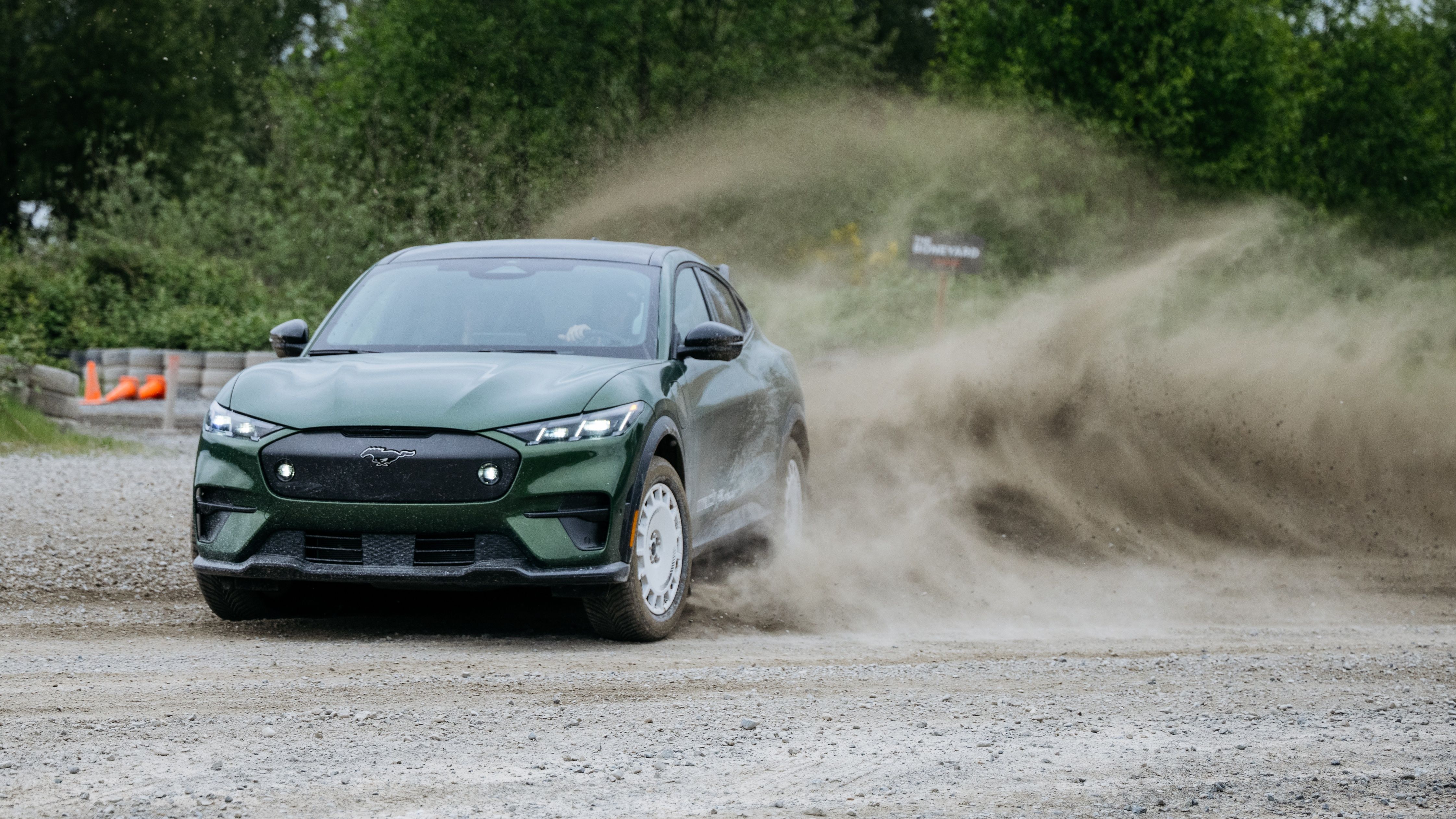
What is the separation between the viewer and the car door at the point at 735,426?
761 cm

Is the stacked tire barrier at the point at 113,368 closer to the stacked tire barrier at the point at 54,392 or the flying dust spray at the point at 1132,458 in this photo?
the stacked tire barrier at the point at 54,392

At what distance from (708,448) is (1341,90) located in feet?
172

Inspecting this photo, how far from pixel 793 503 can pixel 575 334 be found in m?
2.42

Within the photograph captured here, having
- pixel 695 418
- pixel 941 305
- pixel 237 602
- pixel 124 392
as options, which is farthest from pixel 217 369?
pixel 695 418

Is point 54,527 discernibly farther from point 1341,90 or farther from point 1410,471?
point 1341,90

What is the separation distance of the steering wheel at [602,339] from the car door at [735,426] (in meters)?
0.45

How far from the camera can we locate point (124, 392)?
2041cm

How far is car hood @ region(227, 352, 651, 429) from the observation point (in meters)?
6.26

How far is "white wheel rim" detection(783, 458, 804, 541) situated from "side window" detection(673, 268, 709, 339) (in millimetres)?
1251

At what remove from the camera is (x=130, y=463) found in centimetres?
1329

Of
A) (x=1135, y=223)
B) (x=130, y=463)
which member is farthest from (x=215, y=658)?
(x=1135, y=223)

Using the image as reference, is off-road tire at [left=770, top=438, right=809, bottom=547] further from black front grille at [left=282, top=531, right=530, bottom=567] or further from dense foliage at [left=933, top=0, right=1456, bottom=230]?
dense foliage at [left=933, top=0, right=1456, bottom=230]

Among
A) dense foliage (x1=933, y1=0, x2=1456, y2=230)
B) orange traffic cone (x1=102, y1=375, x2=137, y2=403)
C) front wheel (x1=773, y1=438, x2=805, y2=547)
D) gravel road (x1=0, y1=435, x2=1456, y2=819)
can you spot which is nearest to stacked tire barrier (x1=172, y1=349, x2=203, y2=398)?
orange traffic cone (x1=102, y1=375, x2=137, y2=403)

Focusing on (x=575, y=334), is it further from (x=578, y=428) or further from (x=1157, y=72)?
(x=1157, y=72)
